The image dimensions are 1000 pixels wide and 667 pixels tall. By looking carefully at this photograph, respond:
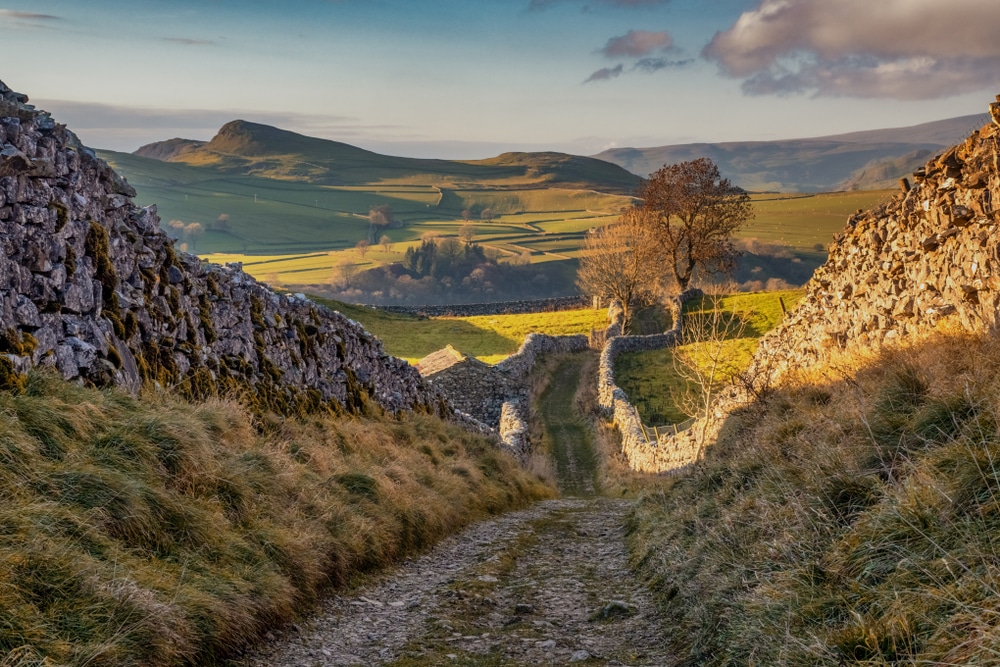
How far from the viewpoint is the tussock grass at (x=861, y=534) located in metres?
4.91

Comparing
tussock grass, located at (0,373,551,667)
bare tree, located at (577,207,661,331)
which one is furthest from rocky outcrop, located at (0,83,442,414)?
bare tree, located at (577,207,661,331)

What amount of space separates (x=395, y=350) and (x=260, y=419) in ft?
144

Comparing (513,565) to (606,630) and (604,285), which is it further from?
(604,285)

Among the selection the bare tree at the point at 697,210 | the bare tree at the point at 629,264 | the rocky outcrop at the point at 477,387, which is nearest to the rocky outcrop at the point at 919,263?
the rocky outcrop at the point at 477,387

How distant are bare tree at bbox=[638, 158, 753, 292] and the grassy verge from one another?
13.1 feet

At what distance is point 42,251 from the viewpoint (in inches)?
362

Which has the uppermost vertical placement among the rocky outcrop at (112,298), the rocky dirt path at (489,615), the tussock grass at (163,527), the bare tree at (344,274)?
the rocky outcrop at (112,298)

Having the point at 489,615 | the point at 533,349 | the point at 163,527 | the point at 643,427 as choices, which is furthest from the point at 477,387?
the point at 163,527

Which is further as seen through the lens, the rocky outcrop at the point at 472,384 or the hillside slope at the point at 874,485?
the rocky outcrop at the point at 472,384

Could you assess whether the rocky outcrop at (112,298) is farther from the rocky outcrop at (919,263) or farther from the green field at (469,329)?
the green field at (469,329)

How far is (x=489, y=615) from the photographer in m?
8.86

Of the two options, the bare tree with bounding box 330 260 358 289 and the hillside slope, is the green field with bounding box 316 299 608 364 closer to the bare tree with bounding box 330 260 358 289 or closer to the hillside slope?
the hillside slope

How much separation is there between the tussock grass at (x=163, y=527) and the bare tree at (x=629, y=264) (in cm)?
5591

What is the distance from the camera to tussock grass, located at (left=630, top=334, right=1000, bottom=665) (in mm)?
4914
